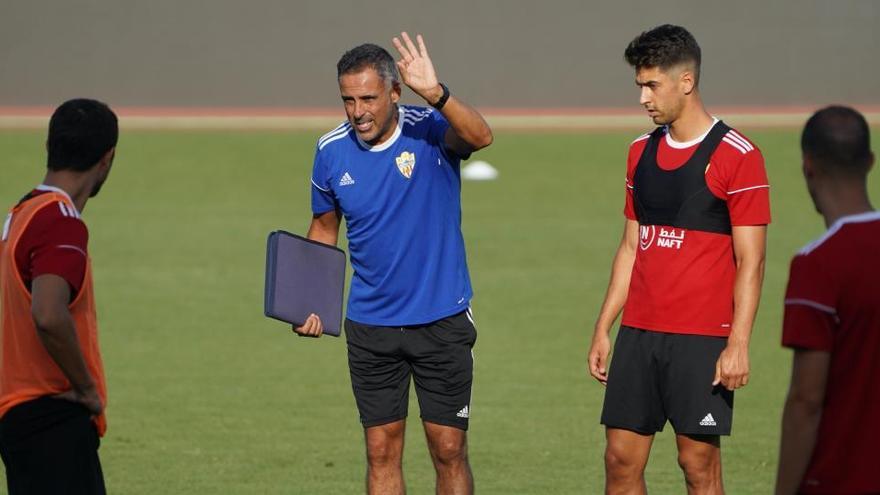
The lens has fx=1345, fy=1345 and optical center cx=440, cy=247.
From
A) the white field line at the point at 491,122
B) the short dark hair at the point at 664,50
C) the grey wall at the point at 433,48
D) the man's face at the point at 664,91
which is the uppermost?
the grey wall at the point at 433,48

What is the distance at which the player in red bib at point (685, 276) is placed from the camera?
571cm

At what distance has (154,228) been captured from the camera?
60.2 ft

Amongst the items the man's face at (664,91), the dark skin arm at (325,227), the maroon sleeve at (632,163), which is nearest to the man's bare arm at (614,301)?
the maroon sleeve at (632,163)

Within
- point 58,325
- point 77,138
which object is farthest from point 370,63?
point 58,325

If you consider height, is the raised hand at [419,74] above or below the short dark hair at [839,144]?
above

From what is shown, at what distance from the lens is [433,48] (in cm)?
3578

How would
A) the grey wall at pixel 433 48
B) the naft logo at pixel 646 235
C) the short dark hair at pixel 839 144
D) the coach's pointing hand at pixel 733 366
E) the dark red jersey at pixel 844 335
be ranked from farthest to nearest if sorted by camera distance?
1. the grey wall at pixel 433 48
2. the naft logo at pixel 646 235
3. the coach's pointing hand at pixel 733 366
4. the short dark hair at pixel 839 144
5. the dark red jersey at pixel 844 335

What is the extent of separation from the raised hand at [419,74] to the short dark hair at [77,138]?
1.66m

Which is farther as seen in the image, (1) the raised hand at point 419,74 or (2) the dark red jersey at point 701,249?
(1) the raised hand at point 419,74

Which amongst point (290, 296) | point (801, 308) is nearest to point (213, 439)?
point (290, 296)

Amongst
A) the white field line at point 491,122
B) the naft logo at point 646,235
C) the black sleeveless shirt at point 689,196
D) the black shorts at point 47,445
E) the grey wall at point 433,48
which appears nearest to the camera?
the black shorts at point 47,445

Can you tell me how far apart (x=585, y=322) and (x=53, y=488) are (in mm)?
8591

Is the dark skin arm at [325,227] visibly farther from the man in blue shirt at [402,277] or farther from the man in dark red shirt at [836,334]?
the man in dark red shirt at [836,334]

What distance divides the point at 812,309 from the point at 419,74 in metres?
2.62
